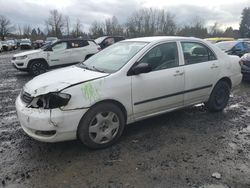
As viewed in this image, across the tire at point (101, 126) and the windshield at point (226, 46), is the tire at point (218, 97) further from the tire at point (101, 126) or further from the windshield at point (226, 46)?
the windshield at point (226, 46)

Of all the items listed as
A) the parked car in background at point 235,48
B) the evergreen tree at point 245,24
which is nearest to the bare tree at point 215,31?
the evergreen tree at point 245,24

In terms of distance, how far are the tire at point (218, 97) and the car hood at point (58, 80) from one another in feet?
8.90

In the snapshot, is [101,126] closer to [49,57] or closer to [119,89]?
[119,89]

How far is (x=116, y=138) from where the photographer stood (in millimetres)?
4438

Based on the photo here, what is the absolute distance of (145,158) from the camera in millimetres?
3982

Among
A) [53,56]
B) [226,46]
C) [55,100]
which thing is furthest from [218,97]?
[53,56]

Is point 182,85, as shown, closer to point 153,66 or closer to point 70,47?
point 153,66

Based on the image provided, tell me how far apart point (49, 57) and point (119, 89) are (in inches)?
344

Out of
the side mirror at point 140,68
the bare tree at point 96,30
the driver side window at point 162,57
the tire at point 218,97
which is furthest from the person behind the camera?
the bare tree at point 96,30

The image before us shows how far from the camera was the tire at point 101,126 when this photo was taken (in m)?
4.04

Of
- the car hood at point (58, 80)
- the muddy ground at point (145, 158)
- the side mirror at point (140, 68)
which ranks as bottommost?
the muddy ground at point (145, 158)

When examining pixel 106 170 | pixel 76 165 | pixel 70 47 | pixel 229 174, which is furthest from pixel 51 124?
pixel 70 47

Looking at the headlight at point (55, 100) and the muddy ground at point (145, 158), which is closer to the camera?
the muddy ground at point (145, 158)

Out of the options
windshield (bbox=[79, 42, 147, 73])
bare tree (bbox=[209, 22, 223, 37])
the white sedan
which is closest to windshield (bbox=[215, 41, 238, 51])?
the white sedan
